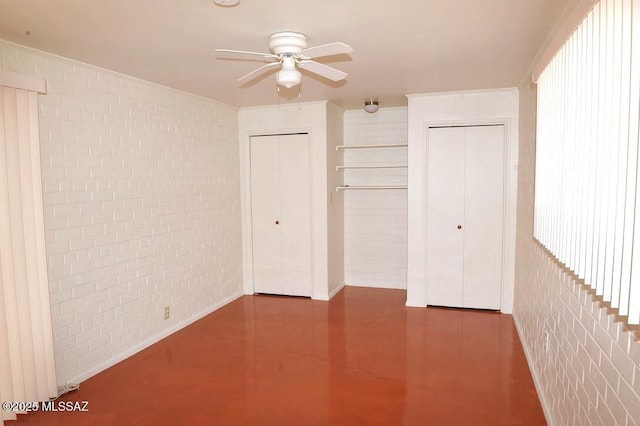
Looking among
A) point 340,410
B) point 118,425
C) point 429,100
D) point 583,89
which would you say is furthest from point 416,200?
point 118,425

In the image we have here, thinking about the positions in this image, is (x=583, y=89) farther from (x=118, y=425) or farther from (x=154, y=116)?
(x=154, y=116)

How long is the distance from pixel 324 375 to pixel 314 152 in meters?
2.76

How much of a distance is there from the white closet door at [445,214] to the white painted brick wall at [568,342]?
780 millimetres

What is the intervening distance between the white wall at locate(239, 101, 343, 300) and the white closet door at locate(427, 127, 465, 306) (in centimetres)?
122

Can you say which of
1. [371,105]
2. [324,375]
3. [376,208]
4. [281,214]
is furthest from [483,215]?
[324,375]

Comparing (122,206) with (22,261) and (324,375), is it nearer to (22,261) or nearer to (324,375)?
(22,261)

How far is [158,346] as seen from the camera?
410cm

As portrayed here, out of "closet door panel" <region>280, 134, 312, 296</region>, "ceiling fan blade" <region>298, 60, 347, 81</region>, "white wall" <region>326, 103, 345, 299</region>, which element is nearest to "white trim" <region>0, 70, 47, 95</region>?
"ceiling fan blade" <region>298, 60, 347, 81</region>

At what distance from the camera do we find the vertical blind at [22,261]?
280 centimetres

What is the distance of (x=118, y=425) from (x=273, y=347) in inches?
59.1

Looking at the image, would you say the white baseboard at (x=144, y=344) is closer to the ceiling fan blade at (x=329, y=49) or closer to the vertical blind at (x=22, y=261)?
the vertical blind at (x=22, y=261)

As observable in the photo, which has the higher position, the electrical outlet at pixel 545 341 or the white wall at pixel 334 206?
the white wall at pixel 334 206

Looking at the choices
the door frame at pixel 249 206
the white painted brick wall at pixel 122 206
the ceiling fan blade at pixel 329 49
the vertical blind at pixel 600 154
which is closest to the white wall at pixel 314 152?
the door frame at pixel 249 206

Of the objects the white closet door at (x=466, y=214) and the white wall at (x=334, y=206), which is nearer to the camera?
the white closet door at (x=466, y=214)
